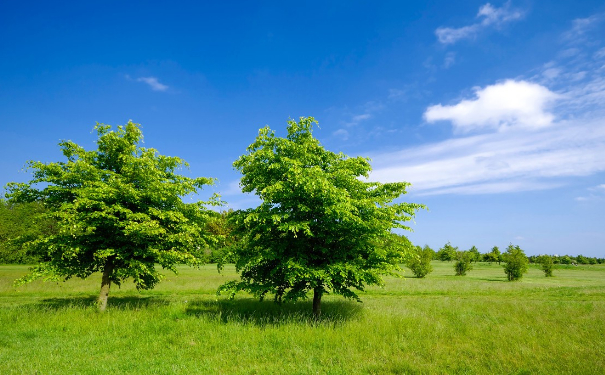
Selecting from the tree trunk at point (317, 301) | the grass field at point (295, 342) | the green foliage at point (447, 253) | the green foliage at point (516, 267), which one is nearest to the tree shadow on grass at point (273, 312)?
the grass field at point (295, 342)

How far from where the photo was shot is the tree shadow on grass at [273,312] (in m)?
13.6

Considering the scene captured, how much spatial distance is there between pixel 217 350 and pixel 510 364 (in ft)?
28.6

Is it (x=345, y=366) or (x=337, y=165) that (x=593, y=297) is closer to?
(x=337, y=165)

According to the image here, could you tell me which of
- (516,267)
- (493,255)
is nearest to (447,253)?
(493,255)

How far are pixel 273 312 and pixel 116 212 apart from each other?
9399 millimetres

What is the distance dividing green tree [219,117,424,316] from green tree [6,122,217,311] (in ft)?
12.2

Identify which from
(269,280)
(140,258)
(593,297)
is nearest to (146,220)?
(140,258)

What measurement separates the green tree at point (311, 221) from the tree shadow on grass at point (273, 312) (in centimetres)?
99

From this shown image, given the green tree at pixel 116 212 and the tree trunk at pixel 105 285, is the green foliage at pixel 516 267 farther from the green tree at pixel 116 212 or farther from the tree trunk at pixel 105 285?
the tree trunk at pixel 105 285

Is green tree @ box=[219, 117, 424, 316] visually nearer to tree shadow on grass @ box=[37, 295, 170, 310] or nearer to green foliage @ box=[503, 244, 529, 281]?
tree shadow on grass @ box=[37, 295, 170, 310]

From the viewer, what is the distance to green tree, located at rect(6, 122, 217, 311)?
14203 millimetres

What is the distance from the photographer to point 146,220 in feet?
49.3

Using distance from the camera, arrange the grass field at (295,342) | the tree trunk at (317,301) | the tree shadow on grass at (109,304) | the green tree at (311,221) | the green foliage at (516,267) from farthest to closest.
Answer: the green foliage at (516,267)
the tree shadow on grass at (109,304)
the tree trunk at (317,301)
the green tree at (311,221)
the grass field at (295,342)

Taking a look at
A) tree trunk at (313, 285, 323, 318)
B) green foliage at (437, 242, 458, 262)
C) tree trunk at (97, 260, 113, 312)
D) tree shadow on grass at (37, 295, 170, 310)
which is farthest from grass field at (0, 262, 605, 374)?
green foliage at (437, 242, 458, 262)
